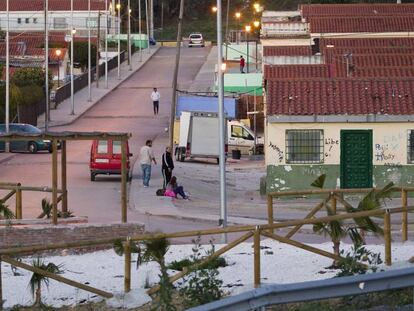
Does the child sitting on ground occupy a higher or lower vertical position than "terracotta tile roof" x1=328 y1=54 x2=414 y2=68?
lower

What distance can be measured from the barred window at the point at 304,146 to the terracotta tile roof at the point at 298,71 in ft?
33.7

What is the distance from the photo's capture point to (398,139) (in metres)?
35.8

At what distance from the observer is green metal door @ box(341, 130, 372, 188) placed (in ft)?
117

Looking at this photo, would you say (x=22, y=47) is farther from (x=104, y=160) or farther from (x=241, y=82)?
(x=104, y=160)

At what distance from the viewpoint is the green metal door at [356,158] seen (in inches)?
1399

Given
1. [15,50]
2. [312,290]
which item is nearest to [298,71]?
[312,290]

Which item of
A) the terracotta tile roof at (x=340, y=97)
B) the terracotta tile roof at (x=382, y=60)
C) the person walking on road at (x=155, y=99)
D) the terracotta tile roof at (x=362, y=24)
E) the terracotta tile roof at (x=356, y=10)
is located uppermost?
the terracotta tile roof at (x=356, y=10)

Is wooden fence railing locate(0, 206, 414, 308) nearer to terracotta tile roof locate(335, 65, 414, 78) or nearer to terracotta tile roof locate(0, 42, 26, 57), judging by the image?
terracotta tile roof locate(335, 65, 414, 78)

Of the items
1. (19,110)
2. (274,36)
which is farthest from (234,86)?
(19,110)

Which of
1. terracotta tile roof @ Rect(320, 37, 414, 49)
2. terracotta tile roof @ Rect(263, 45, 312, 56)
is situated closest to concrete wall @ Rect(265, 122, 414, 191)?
terracotta tile roof @ Rect(320, 37, 414, 49)

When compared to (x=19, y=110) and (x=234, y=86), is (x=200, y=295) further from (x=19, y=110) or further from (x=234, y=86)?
(x=234, y=86)

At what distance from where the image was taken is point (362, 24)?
63375 mm

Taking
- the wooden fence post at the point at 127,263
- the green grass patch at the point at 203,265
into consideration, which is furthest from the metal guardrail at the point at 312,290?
the wooden fence post at the point at 127,263

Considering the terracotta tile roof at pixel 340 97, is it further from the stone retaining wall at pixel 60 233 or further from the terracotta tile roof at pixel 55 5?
the terracotta tile roof at pixel 55 5
